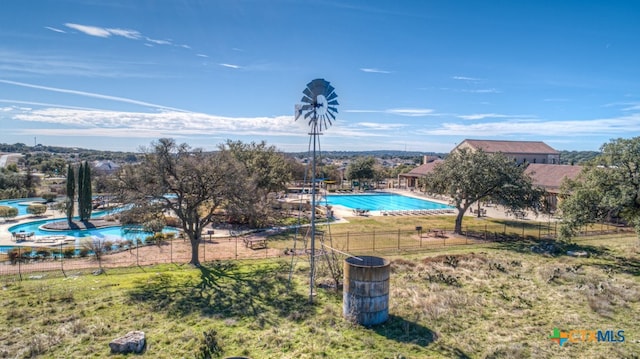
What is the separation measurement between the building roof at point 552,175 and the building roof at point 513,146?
12925 mm

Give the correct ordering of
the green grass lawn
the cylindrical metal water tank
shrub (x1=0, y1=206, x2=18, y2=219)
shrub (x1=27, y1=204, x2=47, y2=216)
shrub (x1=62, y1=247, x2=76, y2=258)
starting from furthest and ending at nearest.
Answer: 1. shrub (x1=27, y1=204, x2=47, y2=216)
2. shrub (x1=0, y1=206, x2=18, y2=219)
3. shrub (x1=62, y1=247, x2=76, y2=258)
4. the cylindrical metal water tank
5. the green grass lawn

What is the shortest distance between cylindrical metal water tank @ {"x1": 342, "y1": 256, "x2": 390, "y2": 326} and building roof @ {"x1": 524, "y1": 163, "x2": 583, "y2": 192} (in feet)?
121

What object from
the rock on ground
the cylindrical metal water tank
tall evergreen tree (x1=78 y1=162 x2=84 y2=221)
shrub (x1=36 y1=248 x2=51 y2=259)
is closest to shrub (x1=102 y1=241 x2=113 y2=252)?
shrub (x1=36 y1=248 x2=51 y2=259)

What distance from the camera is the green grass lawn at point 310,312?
12.0 metres

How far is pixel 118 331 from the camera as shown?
1284 cm

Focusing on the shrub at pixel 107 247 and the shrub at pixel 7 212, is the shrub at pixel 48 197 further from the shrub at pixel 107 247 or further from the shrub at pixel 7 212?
the shrub at pixel 107 247

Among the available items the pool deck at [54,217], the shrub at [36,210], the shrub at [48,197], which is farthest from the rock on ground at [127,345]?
the shrub at [48,197]

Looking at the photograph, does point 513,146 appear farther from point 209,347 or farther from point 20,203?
point 20,203

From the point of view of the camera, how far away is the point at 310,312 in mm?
14914

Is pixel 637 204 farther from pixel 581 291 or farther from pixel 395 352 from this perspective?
pixel 395 352

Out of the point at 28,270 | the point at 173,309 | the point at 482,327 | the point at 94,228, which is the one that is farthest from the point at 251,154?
the point at 482,327

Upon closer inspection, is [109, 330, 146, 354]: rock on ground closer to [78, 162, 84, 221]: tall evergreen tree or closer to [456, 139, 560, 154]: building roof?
[78, 162, 84, 221]: tall evergreen tree

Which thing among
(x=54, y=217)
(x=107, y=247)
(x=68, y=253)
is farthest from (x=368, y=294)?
(x=54, y=217)

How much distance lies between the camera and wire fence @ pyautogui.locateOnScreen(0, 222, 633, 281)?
21375 millimetres
